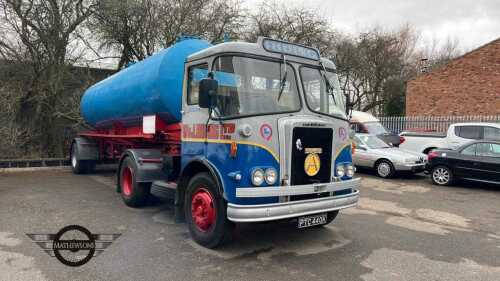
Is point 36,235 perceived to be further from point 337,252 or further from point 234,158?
point 337,252

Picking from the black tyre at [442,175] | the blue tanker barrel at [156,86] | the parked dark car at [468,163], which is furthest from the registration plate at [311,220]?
the black tyre at [442,175]

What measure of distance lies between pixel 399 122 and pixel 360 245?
18.5 metres

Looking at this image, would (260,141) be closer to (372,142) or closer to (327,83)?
(327,83)

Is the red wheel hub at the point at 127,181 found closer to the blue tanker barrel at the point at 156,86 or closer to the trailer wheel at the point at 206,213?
the blue tanker barrel at the point at 156,86

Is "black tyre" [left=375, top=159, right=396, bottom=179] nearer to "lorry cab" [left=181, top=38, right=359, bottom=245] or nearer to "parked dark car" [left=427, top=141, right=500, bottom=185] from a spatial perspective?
"parked dark car" [left=427, top=141, right=500, bottom=185]

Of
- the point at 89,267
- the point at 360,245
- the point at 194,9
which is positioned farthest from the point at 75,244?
the point at 194,9

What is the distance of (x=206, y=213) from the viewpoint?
499 cm

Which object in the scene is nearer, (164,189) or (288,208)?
(288,208)

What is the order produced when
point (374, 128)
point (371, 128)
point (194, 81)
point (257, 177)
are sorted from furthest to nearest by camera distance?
1. point (374, 128)
2. point (371, 128)
3. point (194, 81)
4. point (257, 177)

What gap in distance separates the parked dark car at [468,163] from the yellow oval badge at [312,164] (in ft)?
24.5

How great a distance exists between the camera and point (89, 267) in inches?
171

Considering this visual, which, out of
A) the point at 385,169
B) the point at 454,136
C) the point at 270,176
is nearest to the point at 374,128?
the point at 454,136

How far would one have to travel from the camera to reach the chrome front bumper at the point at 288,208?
4.25 meters

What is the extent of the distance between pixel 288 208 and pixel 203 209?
1289 millimetres
